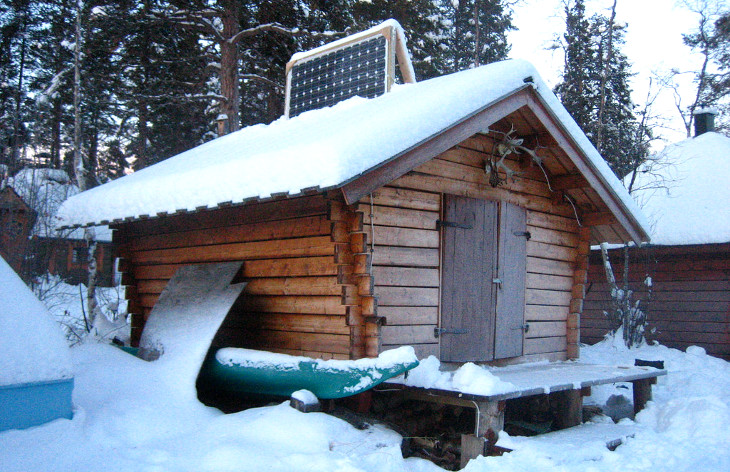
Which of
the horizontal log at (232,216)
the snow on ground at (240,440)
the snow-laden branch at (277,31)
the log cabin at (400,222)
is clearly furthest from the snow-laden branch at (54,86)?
the snow on ground at (240,440)

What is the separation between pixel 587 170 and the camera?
8070mm

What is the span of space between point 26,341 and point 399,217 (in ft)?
12.1

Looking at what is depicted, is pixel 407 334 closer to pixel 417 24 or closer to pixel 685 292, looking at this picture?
pixel 685 292

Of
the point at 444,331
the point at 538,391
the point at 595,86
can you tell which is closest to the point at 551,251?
the point at 444,331

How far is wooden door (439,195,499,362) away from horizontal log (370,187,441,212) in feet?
0.61

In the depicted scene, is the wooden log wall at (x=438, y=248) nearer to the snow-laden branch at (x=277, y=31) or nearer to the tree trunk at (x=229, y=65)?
the snow-laden branch at (x=277, y=31)

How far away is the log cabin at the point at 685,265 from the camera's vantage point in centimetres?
1289

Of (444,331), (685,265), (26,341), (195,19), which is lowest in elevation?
(444,331)

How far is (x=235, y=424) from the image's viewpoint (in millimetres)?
5465

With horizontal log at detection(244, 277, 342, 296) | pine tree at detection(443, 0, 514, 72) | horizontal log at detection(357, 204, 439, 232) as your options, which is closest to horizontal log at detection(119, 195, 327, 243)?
horizontal log at detection(357, 204, 439, 232)

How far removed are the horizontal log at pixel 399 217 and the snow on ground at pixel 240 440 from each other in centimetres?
201

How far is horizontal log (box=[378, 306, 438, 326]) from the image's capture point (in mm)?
6488

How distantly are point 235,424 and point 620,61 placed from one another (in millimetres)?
21121

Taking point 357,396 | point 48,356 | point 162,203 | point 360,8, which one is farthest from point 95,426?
point 360,8
